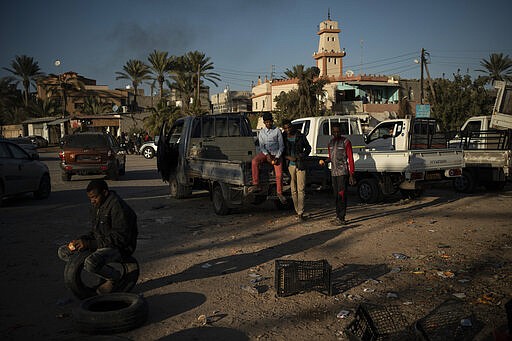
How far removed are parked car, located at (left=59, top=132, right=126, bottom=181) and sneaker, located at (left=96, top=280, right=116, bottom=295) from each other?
40.3ft

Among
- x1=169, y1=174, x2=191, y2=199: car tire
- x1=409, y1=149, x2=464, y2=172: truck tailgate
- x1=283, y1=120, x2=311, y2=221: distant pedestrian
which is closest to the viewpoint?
x1=283, y1=120, x2=311, y2=221: distant pedestrian

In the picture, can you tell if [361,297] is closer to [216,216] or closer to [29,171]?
[216,216]

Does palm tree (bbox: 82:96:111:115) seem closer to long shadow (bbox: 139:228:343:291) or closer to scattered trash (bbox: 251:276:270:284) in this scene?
long shadow (bbox: 139:228:343:291)

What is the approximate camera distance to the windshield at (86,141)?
53.9ft

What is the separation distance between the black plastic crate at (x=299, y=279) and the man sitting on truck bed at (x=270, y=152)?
3817 millimetres

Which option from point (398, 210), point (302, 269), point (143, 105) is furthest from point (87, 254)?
point (143, 105)

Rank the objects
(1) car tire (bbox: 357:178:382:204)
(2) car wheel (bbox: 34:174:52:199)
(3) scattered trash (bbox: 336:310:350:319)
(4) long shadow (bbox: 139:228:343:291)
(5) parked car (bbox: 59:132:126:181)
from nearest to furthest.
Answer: (3) scattered trash (bbox: 336:310:350:319) → (4) long shadow (bbox: 139:228:343:291) → (1) car tire (bbox: 357:178:382:204) → (2) car wheel (bbox: 34:174:52:199) → (5) parked car (bbox: 59:132:126:181)

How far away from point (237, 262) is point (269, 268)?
1.85 feet

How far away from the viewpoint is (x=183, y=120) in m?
11.9

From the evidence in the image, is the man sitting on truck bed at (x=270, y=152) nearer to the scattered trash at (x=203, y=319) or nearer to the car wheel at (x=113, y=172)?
the scattered trash at (x=203, y=319)

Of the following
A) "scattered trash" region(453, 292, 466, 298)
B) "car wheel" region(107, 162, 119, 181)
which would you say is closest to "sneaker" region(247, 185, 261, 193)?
"scattered trash" region(453, 292, 466, 298)

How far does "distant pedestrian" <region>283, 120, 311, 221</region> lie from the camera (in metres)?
8.45

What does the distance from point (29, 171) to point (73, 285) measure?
835 centimetres

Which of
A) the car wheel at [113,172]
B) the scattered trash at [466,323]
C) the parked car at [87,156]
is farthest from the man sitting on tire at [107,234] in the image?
the car wheel at [113,172]
